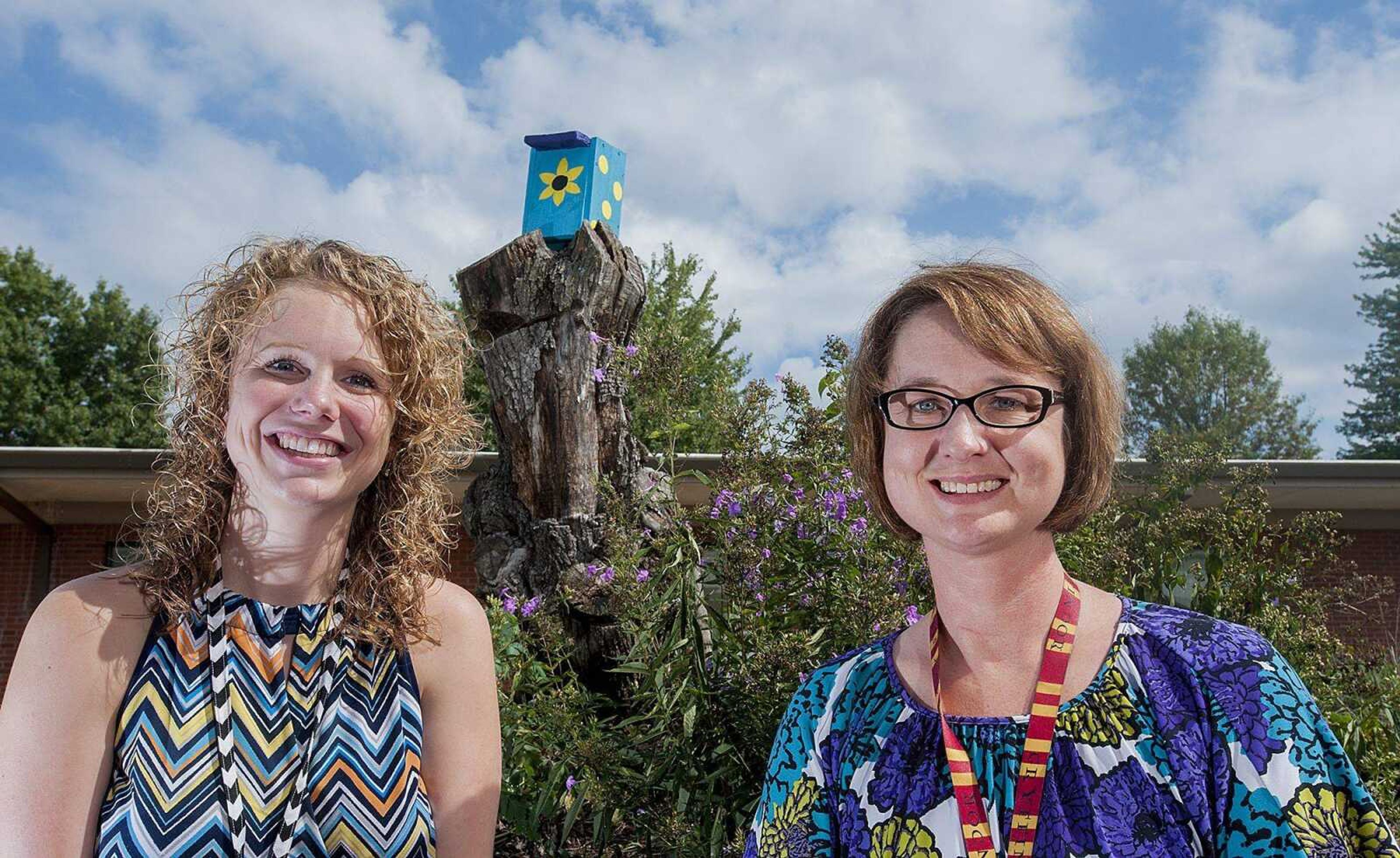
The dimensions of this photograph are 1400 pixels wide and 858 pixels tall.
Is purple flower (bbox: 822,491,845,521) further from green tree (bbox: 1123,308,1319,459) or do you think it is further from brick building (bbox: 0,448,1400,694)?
green tree (bbox: 1123,308,1319,459)

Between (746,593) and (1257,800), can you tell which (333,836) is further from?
(746,593)

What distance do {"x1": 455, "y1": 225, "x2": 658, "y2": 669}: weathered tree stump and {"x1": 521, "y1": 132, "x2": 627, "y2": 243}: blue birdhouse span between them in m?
1.12

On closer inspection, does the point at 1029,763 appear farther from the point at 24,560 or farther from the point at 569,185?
the point at 24,560

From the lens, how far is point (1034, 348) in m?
1.46

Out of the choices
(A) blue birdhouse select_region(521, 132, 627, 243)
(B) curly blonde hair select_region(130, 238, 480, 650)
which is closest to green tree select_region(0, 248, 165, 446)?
(A) blue birdhouse select_region(521, 132, 627, 243)

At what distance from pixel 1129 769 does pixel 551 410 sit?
300 centimetres

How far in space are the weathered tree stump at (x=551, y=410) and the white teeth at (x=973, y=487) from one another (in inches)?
100

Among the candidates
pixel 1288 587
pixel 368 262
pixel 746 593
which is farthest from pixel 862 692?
pixel 1288 587

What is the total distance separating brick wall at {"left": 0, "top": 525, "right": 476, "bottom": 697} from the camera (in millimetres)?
10445

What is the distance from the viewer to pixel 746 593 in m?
3.01

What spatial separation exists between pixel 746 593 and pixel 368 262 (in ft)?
5.21

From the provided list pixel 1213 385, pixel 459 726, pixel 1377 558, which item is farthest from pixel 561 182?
pixel 1213 385

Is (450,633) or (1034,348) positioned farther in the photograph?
(450,633)

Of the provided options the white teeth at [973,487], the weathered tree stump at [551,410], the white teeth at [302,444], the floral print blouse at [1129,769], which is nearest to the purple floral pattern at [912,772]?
the floral print blouse at [1129,769]
